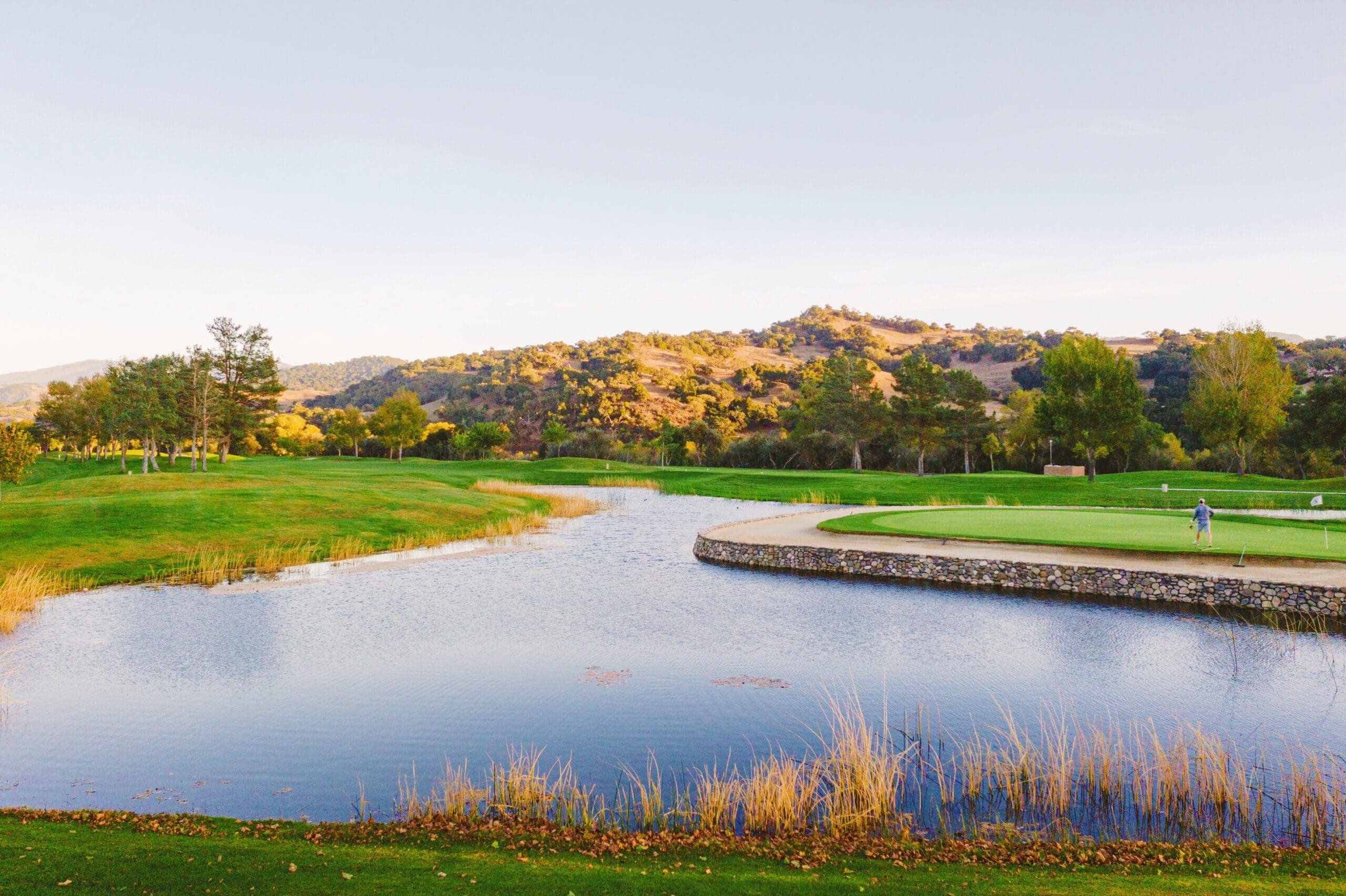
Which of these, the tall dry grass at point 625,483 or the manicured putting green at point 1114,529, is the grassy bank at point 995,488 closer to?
the tall dry grass at point 625,483

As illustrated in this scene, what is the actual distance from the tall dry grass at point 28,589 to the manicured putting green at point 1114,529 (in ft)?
64.3

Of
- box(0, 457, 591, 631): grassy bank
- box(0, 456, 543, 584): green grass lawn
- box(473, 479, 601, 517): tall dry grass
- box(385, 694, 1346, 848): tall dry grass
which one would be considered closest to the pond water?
box(385, 694, 1346, 848): tall dry grass

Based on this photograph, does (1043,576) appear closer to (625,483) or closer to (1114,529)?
(1114,529)

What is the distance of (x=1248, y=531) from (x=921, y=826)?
65.9ft

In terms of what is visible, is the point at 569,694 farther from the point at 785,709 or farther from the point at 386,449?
the point at 386,449

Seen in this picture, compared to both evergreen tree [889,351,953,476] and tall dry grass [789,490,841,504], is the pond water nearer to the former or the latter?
tall dry grass [789,490,841,504]

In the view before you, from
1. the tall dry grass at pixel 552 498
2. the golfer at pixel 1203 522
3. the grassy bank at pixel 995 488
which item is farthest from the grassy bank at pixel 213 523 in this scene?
the golfer at pixel 1203 522

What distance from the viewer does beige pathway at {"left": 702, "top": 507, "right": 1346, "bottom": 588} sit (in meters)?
16.6

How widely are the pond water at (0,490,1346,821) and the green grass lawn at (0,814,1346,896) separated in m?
1.83

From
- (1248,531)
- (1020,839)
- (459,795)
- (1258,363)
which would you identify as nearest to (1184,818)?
(1020,839)

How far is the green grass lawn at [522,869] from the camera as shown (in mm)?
5320

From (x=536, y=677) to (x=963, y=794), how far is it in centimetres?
645

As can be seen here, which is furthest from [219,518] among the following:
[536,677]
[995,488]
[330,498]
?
[995,488]

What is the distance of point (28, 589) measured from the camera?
1728 cm
